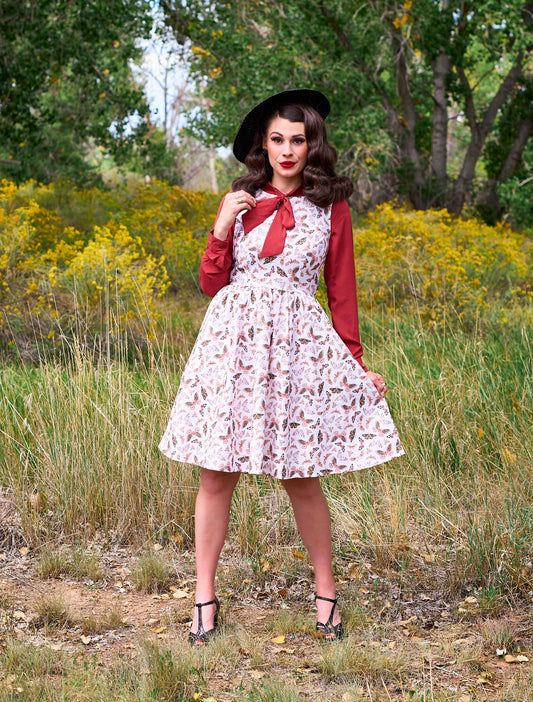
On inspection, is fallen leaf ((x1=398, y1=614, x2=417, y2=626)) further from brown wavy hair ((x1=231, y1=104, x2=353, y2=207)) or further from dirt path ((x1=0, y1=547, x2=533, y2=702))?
brown wavy hair ((x1=231, y1=104, x2=353, y2=207))

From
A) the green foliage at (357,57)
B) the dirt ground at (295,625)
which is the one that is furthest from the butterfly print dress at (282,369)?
the green foliage at (357,57)

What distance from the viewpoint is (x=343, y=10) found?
39.3ft

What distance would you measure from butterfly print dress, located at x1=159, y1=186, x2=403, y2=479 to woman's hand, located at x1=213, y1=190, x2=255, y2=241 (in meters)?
0.06

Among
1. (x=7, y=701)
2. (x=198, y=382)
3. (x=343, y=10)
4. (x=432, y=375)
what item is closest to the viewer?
(x=7, y=701)

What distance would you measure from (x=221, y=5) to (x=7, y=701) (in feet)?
29.9

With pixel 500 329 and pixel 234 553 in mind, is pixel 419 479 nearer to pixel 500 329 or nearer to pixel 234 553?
pixel 234 553

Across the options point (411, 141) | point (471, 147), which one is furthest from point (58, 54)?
point (471, 147)

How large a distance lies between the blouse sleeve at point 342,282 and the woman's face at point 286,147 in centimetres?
19

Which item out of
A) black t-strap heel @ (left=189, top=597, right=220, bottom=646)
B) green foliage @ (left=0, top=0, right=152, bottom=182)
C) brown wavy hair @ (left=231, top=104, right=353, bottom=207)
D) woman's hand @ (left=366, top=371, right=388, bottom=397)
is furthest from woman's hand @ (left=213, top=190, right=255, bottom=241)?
green foliage @ (left=0, top=0, right=152, bottom=182)

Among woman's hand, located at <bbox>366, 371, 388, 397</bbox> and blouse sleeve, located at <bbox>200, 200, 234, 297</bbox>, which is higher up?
blouse sleeve, located at <bbox>200, 200, 234, 297</bbox>

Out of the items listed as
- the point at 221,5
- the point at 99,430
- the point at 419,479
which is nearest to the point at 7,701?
the point at 99,430

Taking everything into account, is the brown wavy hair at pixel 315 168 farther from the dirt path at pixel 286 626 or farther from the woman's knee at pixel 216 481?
the dirt path at pixel 286 626

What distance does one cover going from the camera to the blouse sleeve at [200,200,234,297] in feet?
8.66

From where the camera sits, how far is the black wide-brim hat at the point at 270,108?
271cm
